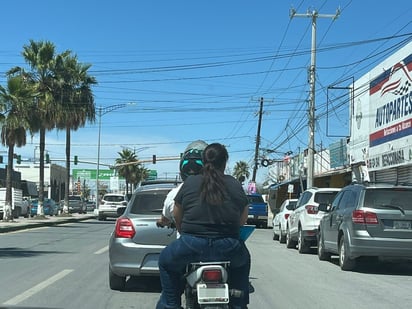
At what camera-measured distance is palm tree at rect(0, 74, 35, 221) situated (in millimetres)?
29844

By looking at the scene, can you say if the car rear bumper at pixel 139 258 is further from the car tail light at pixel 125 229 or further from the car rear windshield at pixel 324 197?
the car rear windshield at pixel 324 197

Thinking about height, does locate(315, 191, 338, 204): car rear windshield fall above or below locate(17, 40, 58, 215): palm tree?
below

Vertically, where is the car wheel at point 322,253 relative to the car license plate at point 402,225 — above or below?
below

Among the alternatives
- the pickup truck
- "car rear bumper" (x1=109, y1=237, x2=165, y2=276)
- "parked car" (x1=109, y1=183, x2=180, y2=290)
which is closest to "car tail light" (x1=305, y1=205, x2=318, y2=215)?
"parked car" (x1=109, y1=183, x2=180, y2=290)

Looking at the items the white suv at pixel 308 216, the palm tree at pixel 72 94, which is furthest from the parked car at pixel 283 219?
the palm tree at pixel 72 94

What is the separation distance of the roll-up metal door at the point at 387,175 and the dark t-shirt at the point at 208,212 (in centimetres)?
2034

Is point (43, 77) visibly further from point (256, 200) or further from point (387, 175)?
point (387, 175)

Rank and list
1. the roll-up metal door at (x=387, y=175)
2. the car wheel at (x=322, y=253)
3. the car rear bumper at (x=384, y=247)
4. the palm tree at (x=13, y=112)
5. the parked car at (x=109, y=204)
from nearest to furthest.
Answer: the car rear bumper at (x=384, y=247) < the car wheel at (x=322, y=253) < the roll-up metal door at (x=387, y=175) < the palm tree at (x=13, y=112) < the parked car at (x=109, y=204)

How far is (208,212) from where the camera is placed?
4617 mm

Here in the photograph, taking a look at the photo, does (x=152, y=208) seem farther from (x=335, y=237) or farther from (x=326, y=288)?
(x=335, y=237)

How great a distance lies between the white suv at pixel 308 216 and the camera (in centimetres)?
1667

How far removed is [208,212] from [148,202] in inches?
190

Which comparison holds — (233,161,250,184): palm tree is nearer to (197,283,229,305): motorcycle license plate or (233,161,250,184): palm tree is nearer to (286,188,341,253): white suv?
(286,188,341,253): white suv

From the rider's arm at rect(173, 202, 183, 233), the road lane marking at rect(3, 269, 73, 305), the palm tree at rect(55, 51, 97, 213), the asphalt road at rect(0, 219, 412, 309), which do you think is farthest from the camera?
the palm tree at rect(55, 51, 97, 213)
